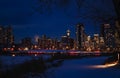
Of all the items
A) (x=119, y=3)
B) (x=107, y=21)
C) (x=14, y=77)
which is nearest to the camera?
(x=119, y=3)

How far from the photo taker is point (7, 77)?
78.3ft

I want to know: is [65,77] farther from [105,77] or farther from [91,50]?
[91,50]

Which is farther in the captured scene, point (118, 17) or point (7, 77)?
point (7, 77)

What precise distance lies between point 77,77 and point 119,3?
48.6ft

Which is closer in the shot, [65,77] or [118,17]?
[118,17]

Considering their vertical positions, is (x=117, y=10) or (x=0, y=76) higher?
(x=117, y=10)

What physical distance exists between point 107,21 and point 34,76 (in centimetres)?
1622

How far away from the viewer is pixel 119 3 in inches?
411

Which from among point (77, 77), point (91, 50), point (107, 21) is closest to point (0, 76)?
point (77, 77)

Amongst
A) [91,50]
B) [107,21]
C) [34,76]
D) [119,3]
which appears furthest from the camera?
[91,50]

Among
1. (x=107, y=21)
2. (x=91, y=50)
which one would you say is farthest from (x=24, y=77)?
(x=91, y=50)

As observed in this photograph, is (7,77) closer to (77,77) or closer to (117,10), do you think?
(77,77)

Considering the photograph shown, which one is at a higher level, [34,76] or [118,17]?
[118,17]

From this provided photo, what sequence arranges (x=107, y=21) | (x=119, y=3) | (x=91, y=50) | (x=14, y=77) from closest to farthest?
(x=119, y=3)
(x=107, y=21)
(x=14, y=77)
(x=91, y=50)
